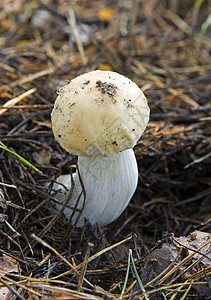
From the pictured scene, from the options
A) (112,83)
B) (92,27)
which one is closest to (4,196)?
(112,83)

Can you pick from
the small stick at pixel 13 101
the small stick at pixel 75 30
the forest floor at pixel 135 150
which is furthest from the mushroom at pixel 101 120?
the small stick at pixel 75 30

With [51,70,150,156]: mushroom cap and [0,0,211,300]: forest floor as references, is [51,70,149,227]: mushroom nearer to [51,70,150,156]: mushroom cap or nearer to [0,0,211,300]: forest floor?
[51,70,150,156]: mushroom cap

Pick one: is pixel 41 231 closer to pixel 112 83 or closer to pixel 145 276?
pixel 145 276

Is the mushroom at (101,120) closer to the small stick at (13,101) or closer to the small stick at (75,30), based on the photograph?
the small stick at (13,101)

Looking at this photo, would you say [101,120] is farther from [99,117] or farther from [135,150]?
[135,150]

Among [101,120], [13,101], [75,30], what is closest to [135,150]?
[101,120]

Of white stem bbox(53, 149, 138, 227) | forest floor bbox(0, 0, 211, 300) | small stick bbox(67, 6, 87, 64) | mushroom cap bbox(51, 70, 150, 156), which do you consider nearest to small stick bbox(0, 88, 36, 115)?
forest floor bbox(0, 0, 211, 300)
